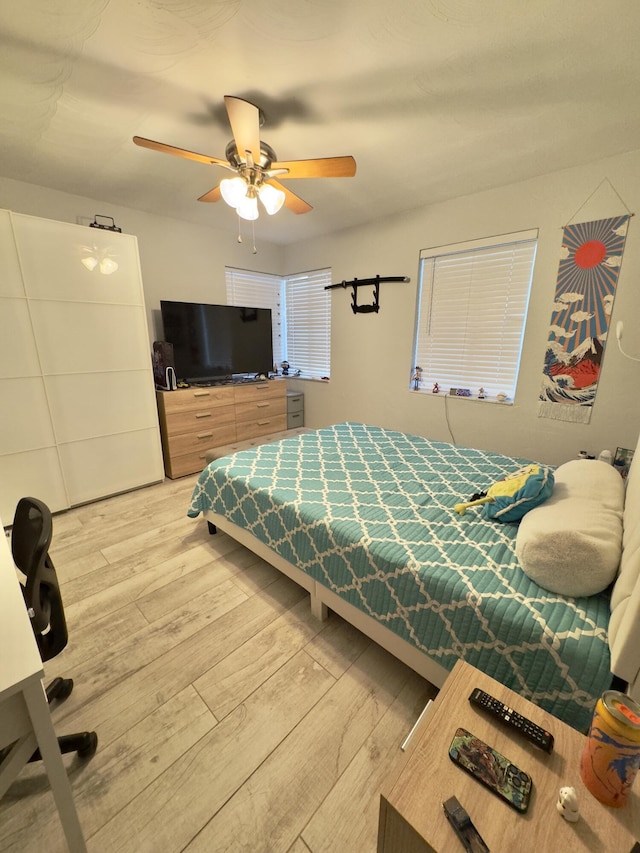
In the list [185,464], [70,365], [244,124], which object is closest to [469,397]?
[244,124]

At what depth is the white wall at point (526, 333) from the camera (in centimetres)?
221

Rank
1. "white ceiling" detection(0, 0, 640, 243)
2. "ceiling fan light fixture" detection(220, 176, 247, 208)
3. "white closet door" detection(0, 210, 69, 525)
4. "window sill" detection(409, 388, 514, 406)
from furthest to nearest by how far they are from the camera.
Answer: "window sill" detection(409, 388, 514, 406)
"white closet door" detection(0, 210, 69, 525)
"ceiling fan light fixture" detection(220, 176, 247, 208)
"white ceiling" detection(0, 0, 640, 243)

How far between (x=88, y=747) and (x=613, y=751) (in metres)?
1.49

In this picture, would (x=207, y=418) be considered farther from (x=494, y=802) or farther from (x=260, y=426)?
(x=494, y=802)

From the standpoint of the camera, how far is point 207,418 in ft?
11.1

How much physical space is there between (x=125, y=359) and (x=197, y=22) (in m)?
2.16

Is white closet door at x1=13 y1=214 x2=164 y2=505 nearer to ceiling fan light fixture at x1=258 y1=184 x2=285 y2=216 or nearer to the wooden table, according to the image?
ceiling fan light fixture at x1=258 y1=184 x2=285 y2=216

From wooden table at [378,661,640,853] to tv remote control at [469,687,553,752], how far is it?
19mm

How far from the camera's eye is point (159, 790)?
1046 mm

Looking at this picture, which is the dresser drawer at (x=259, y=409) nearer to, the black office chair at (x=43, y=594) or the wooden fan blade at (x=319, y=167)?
the wooden fan blade at (x=319, y=167)

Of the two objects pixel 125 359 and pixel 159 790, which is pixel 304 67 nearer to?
pixel 125 359

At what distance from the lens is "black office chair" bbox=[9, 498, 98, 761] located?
98 centimetres

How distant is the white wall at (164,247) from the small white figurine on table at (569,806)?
3.53 metres

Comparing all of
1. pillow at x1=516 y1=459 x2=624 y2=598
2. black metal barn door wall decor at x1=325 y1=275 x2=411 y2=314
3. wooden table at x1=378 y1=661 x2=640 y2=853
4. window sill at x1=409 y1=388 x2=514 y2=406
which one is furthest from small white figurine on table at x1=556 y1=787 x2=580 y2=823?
black metal barn door wall decor at x1=325 y1=275 x2=411 y2=314
